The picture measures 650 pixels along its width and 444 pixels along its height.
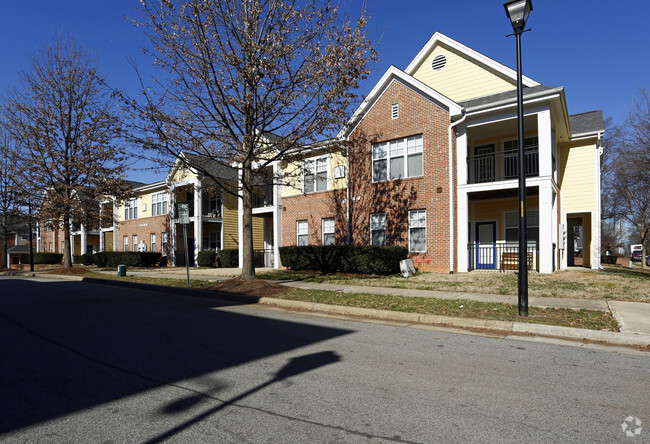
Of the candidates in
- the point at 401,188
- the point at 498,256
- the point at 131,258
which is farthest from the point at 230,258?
the point at 498,256

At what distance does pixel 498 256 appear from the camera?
17.5 metres

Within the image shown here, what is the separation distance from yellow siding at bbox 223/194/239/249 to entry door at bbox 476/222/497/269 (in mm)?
17383

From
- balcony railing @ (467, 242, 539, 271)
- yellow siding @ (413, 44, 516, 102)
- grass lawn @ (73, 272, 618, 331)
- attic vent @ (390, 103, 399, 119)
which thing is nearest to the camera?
grass lawn @ (73, 272, 618, 331)

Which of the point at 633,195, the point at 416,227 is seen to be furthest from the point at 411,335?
the point at 633,195

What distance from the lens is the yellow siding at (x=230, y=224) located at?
29625 mm

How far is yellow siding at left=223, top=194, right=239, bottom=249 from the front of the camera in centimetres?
2962

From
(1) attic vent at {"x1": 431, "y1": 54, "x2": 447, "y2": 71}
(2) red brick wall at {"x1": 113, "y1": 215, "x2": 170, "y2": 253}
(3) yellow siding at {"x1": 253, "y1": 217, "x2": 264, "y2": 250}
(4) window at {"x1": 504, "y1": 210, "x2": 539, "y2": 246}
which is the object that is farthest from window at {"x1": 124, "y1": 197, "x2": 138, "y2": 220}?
(4) window at {"x1": 504, "y1": 210, "x2": 539, "y2": 246}

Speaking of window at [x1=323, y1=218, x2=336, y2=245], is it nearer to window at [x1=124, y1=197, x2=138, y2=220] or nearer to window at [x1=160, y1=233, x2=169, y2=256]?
window at [x1=160, y1=233, x2=169, y2=256]

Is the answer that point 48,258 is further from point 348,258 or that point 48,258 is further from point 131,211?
point 348,258

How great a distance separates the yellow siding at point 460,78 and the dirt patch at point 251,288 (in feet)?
41.9

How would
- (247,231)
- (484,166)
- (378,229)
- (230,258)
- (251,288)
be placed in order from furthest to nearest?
(230,258) → (484,166) → (378,229) → (247,231) → (251,288)

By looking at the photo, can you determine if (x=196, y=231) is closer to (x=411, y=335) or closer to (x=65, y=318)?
(x=65, y=318)

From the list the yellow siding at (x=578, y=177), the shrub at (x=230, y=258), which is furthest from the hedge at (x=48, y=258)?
the yellow siding at (x=578, y=177)

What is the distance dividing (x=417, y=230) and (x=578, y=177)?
845 centimetres
